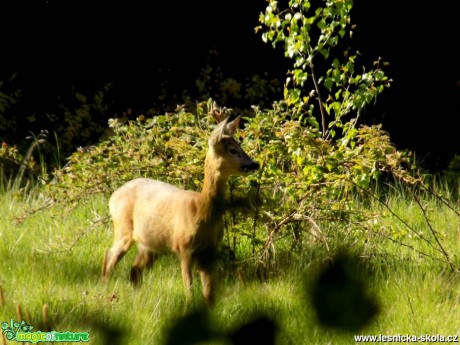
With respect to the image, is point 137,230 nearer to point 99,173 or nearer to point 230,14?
point 99,173

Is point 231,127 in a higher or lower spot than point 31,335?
higher

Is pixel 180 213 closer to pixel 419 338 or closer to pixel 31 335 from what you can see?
pixel 419 338

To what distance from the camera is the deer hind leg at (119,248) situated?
5184 millimetres

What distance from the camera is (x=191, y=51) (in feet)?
32.2

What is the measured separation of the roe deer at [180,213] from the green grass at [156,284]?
0.15 meters

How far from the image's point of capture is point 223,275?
4980 millimetres

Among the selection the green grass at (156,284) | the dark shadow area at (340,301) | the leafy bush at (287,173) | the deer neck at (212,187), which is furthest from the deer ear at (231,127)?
the dark shadow area at (340,301)

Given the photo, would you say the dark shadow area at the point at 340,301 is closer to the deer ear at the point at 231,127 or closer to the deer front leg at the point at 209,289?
the deer front leg at the point at 209,289

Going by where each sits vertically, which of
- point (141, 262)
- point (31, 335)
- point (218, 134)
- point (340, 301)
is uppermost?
point (218, 134)

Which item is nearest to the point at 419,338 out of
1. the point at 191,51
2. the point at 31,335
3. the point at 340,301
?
the point at 31,335

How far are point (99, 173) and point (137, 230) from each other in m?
0.94

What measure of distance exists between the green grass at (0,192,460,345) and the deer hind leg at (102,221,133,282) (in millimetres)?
72

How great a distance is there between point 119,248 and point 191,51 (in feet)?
16.1

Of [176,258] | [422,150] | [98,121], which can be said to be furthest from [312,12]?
[176,258]
